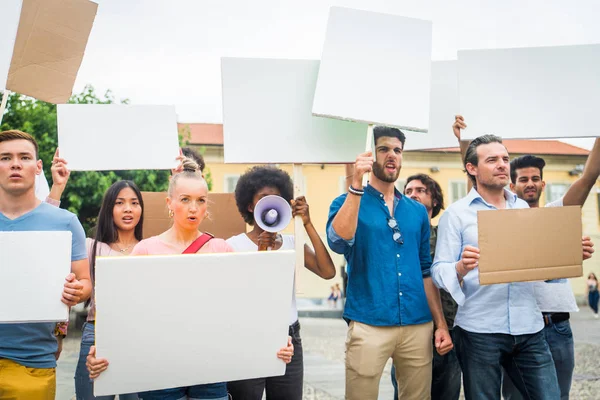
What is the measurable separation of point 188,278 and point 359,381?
4.48 feet

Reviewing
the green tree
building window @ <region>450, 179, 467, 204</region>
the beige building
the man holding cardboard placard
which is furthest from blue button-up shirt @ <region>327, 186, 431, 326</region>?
building window @ <region>450, 179, 467, 204</region>

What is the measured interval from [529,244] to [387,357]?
3.32 feet

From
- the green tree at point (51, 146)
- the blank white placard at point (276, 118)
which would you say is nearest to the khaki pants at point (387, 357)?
the blank white placard at point (276, 118)

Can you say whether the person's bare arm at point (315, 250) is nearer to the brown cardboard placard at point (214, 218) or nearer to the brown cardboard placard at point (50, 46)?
the brown cardboard placard at point (214, 218)

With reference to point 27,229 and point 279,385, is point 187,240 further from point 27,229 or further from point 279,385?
point 279,385

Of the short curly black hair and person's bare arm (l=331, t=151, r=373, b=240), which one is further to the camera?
the short curly black hair

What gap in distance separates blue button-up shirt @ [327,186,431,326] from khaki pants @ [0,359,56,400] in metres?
1.61

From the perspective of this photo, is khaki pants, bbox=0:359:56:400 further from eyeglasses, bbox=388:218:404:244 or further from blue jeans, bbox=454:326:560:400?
blue jeans, bbox=454:326:560:400

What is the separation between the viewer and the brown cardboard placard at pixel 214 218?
3.99 meters

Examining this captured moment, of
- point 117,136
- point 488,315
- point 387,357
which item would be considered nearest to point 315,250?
point 387,357

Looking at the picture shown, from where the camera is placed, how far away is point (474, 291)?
3.27m

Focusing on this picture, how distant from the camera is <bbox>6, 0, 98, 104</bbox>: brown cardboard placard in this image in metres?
3.32

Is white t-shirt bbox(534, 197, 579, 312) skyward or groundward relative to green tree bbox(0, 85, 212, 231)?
groundward

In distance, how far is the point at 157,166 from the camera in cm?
364
